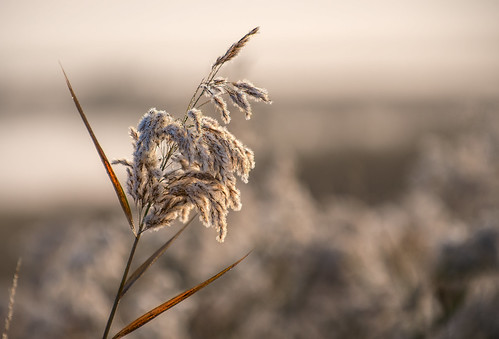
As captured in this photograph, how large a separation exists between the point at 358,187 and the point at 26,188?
1458 centimetres

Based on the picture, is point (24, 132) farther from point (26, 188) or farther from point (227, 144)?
point (227, 144)

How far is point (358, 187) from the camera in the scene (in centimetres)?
1342

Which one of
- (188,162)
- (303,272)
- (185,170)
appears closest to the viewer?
(188,162)

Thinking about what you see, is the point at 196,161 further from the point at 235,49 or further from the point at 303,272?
the point at 303,272

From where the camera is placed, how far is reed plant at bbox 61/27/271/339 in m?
2.13

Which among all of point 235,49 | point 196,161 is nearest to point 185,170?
point 196,161

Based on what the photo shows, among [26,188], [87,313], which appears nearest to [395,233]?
[87,313]

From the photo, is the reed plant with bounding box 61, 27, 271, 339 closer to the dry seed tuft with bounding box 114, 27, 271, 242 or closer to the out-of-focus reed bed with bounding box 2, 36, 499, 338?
the dry seed tuft with bounding box 114, 27, 271, 242

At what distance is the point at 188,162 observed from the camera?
215 cm

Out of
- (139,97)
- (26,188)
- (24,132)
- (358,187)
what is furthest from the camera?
(139,97)

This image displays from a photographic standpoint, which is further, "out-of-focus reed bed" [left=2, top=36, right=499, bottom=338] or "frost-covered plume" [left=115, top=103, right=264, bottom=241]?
"out-of-focus reed bed" [left=2, top=36, right=499, bottom=338]

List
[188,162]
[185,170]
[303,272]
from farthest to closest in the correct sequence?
[303,272], [185,170], [188,162]

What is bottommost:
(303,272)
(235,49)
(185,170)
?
(303,272)

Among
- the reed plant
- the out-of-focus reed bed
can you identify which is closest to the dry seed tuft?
the reed plant
